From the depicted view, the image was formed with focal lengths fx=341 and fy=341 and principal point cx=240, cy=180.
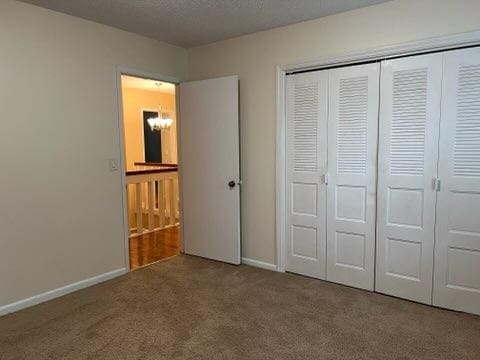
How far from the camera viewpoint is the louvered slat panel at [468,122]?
96.0 inches

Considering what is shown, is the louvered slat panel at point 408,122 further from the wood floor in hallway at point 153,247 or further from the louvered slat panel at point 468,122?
the wood floor in hallway at point 153,247

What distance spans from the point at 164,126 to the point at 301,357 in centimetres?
576

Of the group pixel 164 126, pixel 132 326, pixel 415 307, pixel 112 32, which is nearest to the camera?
pixel 132 326

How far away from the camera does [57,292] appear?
2949mm

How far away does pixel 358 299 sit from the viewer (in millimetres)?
2852

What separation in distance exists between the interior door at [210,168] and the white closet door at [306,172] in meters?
0.57

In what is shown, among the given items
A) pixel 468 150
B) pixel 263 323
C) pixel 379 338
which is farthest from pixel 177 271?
pixel 468 150

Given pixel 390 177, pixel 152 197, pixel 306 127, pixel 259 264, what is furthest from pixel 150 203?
pixel 390 177

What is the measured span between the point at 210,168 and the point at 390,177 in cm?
184

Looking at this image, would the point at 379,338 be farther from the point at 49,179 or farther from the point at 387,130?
the point at 49,179

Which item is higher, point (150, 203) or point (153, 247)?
point (150, 203)

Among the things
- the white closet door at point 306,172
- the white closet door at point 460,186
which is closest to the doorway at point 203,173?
the white closet door at point 306,172

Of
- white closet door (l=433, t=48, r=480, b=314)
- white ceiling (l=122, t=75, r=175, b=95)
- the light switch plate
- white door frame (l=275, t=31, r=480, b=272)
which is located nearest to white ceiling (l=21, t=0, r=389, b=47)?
white door frame (l=275, t=31, r=480, b=272)

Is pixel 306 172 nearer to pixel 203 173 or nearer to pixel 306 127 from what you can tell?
pixel 306 127
